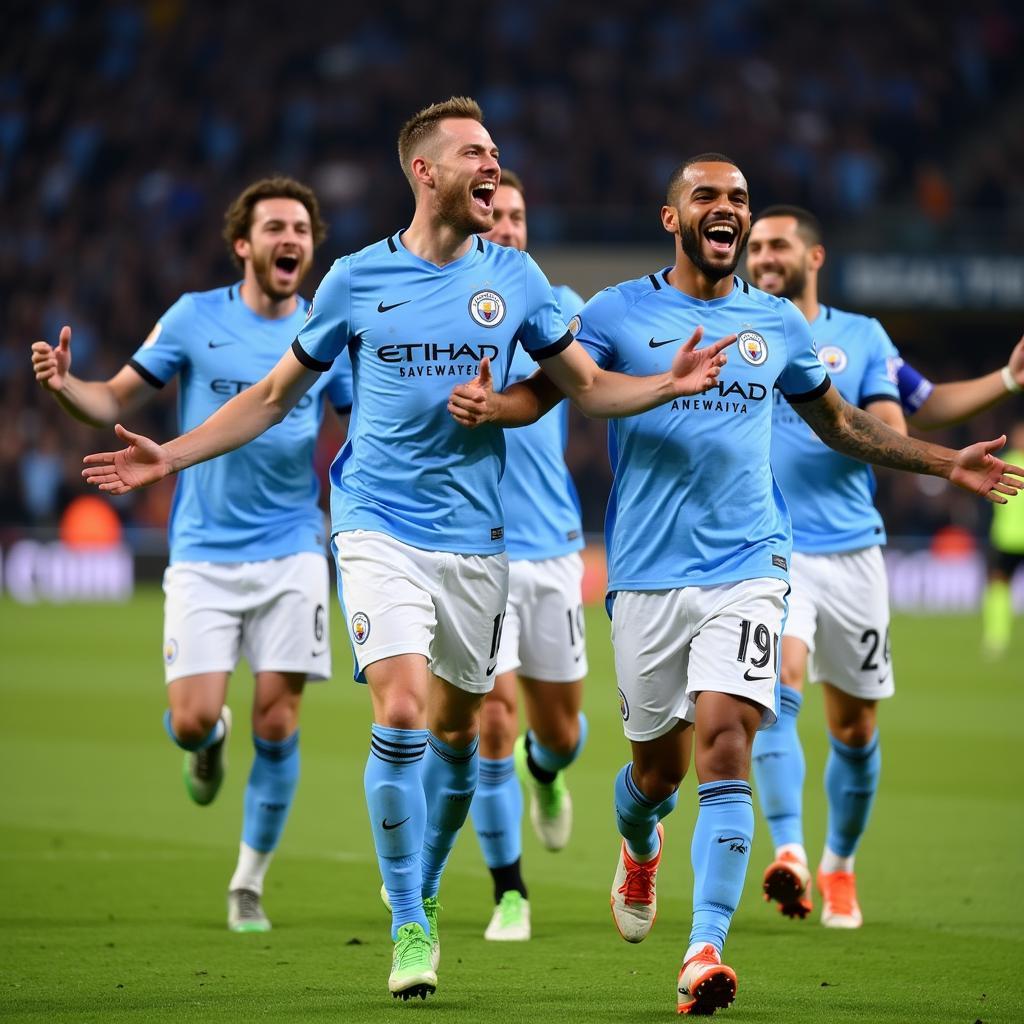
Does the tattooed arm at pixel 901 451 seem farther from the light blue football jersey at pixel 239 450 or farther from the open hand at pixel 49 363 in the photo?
the open hand at pixel 49 363

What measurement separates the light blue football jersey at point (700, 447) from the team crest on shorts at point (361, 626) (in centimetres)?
80

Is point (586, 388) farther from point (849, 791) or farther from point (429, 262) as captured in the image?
point (849, 791)

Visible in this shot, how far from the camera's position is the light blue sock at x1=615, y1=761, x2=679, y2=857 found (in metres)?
6.14

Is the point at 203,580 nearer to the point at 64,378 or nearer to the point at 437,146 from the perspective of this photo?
the point at 64,378

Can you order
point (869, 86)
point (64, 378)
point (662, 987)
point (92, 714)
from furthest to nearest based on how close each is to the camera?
point (869, 86)
point (92, 714)
point (64, 378)
point (662, 987)

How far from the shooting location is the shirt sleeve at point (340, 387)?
7410mm

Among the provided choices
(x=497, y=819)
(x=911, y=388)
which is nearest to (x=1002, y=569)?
(x=911, y=388)

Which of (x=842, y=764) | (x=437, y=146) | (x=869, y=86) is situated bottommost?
(x=842, y=764)

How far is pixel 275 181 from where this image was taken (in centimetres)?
764

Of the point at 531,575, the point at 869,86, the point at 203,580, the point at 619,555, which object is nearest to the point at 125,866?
the point at 203,580

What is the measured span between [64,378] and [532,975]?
2.78 meters

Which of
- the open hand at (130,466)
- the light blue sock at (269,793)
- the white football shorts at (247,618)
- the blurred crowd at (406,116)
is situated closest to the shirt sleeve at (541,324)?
the open hand at (130,466)

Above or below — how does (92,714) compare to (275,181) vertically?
below

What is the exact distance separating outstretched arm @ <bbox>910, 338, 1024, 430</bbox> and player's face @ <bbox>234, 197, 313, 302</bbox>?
2.64m
